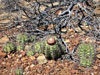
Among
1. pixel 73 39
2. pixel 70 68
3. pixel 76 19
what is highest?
pixel 76 19

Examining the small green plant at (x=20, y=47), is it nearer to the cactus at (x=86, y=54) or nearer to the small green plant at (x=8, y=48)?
the small green plant at (x=8, y=48)

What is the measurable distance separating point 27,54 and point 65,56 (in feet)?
2.44

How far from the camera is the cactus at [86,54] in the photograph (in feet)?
9.27

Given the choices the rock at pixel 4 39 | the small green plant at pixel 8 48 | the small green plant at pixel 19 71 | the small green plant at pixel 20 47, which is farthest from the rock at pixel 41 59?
the rock at pixel 4 39

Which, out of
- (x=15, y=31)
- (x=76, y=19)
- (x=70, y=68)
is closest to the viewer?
(x=70, y=68)

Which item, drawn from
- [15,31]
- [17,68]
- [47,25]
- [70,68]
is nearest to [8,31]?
[15,31]

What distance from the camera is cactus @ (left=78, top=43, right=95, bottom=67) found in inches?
111

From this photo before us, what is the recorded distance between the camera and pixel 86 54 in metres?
2.87

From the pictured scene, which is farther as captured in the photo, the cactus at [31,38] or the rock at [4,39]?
the rock at [4,39]

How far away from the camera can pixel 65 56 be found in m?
3.26

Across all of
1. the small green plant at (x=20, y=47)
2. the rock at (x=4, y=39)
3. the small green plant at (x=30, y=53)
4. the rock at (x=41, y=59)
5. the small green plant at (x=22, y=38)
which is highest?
the small green plant at (x=22, y=38)

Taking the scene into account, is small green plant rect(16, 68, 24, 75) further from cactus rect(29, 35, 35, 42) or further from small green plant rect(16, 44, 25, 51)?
cactus rect(29, 35, 35, 42)

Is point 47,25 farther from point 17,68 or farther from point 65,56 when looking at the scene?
point 17,68

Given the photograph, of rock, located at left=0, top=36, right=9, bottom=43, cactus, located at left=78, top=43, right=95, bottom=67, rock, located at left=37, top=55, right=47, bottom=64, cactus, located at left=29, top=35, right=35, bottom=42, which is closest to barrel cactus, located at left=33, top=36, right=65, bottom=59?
rock, located at left=37, top=55, right=47, bottom=64
